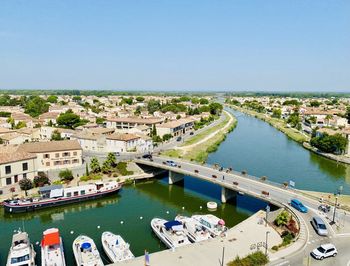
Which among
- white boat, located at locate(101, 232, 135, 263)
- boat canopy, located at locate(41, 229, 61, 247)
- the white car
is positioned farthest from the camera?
boat canopy, located at locate(41, 229, 61, 247)

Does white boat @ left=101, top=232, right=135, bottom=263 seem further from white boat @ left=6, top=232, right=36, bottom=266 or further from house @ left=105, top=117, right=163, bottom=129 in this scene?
house @ left=105, top=117, right=163, bottom=129

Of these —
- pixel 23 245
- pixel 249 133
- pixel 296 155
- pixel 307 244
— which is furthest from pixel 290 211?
pixel 249 133

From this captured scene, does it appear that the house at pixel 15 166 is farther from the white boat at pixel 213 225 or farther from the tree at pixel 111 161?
the white boat at pixel 213 225

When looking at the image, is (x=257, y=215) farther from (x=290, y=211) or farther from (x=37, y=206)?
(x=37, y=206)

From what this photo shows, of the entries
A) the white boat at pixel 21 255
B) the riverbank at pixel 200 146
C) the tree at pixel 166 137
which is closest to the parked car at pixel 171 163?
the riverbank at pixel 200 146

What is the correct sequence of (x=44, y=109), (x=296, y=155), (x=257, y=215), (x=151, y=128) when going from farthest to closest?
1. (x=44, y=109)
2. (x=151, y=128)
3. (x=296, y=155)
4. (x=257, y=215)

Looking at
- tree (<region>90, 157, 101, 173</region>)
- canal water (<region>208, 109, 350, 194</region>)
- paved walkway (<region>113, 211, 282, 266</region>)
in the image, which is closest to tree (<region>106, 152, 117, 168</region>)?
tree (<region>90, 157, 101, 173</region>)
